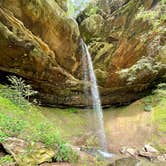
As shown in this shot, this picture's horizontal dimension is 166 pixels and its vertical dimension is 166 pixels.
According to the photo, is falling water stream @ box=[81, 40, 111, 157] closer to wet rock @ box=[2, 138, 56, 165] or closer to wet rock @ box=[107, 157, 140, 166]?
wet rock @ box=[107, 157, 140, 166]

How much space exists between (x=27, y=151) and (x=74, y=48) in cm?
737

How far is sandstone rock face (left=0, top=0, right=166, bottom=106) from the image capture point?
10.1 meters

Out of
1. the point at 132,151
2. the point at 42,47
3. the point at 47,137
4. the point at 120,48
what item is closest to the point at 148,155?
the point at 132,151

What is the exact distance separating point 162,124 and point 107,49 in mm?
4545

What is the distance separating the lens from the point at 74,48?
41.4 feet

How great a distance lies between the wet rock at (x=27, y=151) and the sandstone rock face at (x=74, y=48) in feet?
13.0

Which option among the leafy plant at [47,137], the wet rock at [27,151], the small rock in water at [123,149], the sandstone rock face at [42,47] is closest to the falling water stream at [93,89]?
the sandstone rock face at [42,47]

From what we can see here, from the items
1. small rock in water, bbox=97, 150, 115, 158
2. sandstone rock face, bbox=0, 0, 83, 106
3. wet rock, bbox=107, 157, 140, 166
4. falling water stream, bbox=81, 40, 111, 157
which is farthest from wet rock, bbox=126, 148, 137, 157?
sandstone rock face, bbox=0, 0, 83, 106

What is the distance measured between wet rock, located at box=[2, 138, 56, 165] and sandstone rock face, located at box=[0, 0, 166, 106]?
13.0 feet

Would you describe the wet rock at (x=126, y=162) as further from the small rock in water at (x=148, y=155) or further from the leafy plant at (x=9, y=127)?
the leafy plant at (x=9, y=127)

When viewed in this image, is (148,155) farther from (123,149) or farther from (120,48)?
(120,48)

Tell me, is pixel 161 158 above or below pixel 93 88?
below

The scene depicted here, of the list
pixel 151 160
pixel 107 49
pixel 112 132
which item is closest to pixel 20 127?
pixel 151 160

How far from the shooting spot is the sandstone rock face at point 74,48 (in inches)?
397
